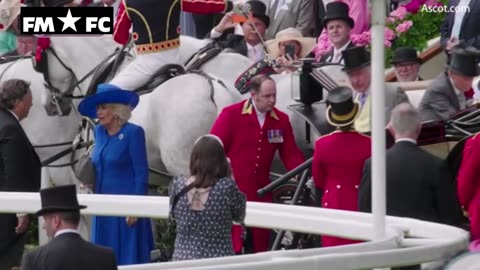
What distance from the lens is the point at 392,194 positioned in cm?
1178

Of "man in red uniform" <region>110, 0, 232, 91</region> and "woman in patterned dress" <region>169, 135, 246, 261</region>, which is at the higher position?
"man in red uniform" <region>110, 0, 232, 91</region>

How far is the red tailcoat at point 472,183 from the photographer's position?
11.6m

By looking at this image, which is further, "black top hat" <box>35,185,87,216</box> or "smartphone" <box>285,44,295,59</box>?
"smartphone" <box>285,44,295,59</box>

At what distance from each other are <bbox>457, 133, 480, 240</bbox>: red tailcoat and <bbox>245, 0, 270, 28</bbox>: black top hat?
6.32 metres

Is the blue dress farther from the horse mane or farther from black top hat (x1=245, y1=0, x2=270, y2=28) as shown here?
black top hat (x1=245, y1=0, x2=270, y2=28)

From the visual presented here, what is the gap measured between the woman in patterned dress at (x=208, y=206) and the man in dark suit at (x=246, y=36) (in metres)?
7.19

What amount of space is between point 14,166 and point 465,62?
3216mm

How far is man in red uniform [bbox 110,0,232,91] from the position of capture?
1550 cm

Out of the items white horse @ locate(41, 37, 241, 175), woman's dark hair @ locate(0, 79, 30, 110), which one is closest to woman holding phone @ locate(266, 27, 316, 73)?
white horse @ locate(41, 37, 241, 175)

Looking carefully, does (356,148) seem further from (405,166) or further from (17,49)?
(17,49)

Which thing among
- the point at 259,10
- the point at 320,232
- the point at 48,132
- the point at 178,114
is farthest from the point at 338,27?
the point at 320,232

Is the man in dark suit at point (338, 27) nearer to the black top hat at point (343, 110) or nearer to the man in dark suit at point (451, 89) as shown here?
the man in dark suit at point (451, 89)

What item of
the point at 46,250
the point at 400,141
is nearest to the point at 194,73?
the point at 400,141

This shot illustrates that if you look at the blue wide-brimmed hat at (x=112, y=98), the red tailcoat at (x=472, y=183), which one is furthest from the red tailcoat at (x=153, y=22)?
the red tailcoat at (x=472, y=183)
